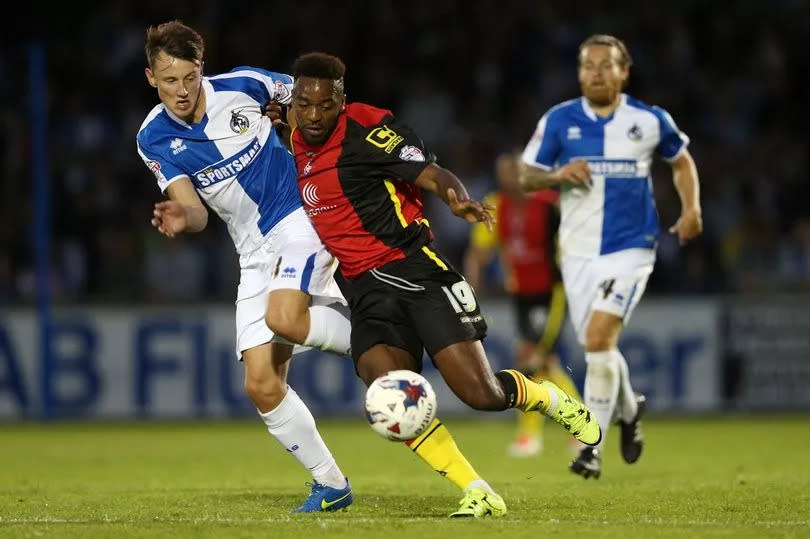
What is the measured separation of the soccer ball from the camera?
6555 mm

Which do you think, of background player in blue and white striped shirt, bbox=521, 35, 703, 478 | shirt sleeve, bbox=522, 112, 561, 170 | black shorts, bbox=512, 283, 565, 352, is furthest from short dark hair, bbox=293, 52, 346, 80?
black shorts, bbox=512, 283, 565, 352

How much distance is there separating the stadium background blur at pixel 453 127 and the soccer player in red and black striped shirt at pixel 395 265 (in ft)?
29.1

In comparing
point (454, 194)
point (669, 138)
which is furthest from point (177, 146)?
point (669, 138)

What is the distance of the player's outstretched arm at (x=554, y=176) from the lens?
8984 millimetres

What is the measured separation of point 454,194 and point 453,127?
1213 cm

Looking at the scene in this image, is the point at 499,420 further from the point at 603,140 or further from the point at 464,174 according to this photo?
the point at 603,140

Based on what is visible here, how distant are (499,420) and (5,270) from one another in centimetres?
602

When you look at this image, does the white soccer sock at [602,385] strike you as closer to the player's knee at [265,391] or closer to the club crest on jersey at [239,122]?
the player's knee at [265,391]

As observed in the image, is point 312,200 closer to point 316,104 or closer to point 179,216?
point 316,104

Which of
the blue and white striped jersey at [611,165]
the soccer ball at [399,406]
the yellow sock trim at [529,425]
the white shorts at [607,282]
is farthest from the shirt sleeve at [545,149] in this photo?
the yellow sock trim at [529,425]

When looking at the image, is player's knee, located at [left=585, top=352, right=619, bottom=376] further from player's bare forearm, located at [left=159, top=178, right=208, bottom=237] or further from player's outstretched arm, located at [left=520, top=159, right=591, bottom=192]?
player's bare forearm, located at [left=159, top=178, right=208, bottom=237]

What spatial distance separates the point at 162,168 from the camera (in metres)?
7.46

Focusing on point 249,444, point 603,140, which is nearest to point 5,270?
point 249,444

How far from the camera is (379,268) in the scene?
722cm
